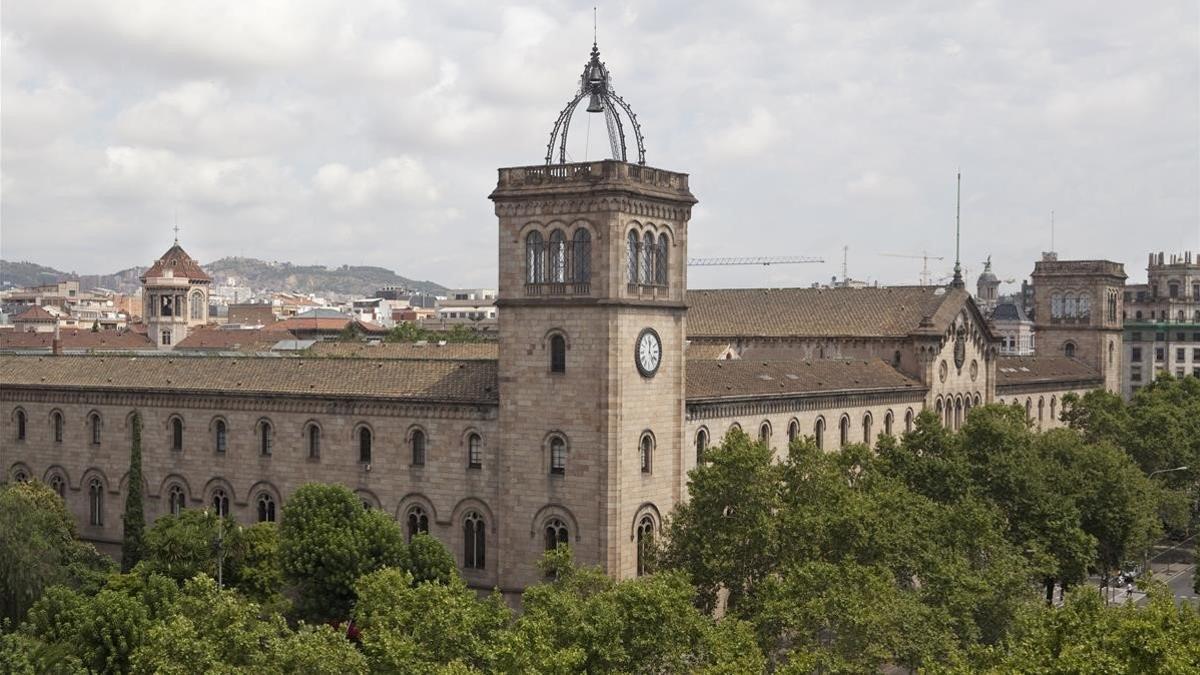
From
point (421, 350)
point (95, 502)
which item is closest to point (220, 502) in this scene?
point (95, 502)

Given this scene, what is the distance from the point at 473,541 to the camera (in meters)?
73.1

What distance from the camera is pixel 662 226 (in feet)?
237

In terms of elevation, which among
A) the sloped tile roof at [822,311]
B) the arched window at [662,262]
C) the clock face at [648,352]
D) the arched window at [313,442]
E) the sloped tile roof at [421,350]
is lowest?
the arched window at [313,442]

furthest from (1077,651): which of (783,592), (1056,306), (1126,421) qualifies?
(1056,306)

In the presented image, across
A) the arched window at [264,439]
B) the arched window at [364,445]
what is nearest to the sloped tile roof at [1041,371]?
the arched window at [364,445]

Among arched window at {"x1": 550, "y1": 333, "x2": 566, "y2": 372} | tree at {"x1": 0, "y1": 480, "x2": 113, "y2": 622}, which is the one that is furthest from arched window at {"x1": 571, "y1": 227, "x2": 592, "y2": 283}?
tree at {"x1": 0, "y1": 480, "x2": 113, "y2": 622}

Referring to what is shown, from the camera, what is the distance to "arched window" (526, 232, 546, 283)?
233 feet

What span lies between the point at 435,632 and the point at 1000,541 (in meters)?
30.6

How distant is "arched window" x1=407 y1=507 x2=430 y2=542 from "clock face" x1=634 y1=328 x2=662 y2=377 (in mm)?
13865

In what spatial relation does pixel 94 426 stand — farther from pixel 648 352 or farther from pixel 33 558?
pixel 648 352

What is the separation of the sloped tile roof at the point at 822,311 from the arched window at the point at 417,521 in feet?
137

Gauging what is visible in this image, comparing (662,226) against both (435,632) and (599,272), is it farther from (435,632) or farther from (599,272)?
(435,632)

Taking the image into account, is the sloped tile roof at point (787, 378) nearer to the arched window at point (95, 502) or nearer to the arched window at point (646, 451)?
the arched window at point (646, 451)

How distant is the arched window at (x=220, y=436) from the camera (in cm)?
8181
